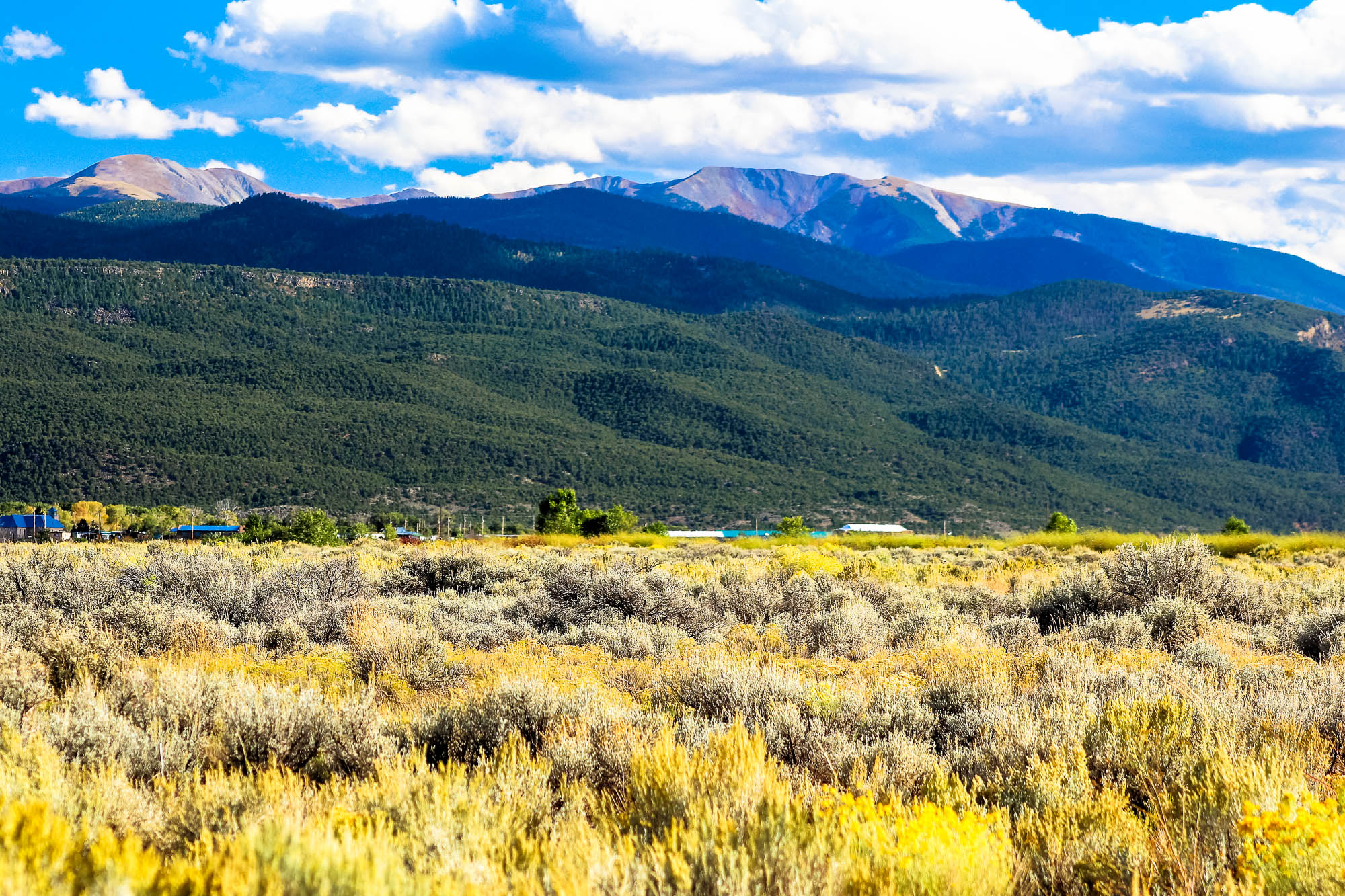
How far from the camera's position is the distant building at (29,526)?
207 feet

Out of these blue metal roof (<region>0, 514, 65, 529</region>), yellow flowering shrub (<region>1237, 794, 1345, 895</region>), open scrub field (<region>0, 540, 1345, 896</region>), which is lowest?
blue metal roof (<region>0, 514, 65, 529</region>)

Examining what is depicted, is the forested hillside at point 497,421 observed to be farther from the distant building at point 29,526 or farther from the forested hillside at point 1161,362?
the forested hillside at point 1161,362

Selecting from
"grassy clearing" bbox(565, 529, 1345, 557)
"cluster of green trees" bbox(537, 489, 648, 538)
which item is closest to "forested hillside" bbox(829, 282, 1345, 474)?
"cluster of green trees" bbox(537, 489, 648, 538)

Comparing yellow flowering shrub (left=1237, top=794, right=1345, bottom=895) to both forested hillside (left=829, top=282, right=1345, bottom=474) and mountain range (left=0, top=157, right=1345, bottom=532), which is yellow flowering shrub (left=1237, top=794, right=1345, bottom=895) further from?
forested hillside (left=829, top=282, right=1345, bottom=474)

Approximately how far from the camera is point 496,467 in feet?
314

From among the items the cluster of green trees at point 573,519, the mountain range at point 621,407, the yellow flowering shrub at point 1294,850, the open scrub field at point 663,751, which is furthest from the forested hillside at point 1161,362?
the yellow flowering shrub at point 1294,850

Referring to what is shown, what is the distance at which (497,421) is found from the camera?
106 meters

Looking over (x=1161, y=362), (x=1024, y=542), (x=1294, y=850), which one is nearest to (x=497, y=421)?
(x=1024, y=542)

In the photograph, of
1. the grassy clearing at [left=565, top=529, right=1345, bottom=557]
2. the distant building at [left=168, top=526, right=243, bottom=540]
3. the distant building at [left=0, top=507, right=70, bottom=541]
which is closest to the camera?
the grassy clearing at [left=565, top=529, right=1345, bottom=557]

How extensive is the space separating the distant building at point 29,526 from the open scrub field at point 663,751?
58.2 m

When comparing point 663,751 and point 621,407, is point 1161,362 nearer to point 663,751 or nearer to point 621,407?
point 621,407

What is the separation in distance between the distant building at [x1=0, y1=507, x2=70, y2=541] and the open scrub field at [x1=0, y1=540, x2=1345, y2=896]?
5823 cm

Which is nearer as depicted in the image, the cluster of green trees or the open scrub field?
the open scrub field

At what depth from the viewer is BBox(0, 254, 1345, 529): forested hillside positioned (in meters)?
88.6
